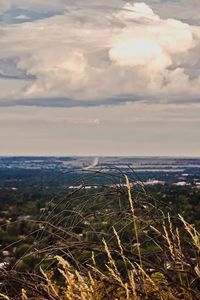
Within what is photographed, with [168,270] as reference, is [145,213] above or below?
above

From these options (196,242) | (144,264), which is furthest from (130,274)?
(196,242)

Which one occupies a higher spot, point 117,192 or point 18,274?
point 117,192

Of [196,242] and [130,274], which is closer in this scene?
[196,242]

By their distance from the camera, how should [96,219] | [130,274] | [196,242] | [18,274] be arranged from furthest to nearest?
[96,219]
[18,274]
[130,274]
[196,242]

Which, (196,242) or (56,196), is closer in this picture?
(196,242)

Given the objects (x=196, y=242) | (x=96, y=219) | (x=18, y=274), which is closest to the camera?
(x=196, y=242)

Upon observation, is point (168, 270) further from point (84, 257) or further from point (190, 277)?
point (84, 257)

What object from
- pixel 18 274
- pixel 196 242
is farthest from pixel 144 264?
pixel 18 274

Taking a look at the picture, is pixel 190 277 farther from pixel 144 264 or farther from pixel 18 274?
pixel 18 274

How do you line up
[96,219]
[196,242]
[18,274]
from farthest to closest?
1. [96,219]
2. [18,274]
3. [196,242]
